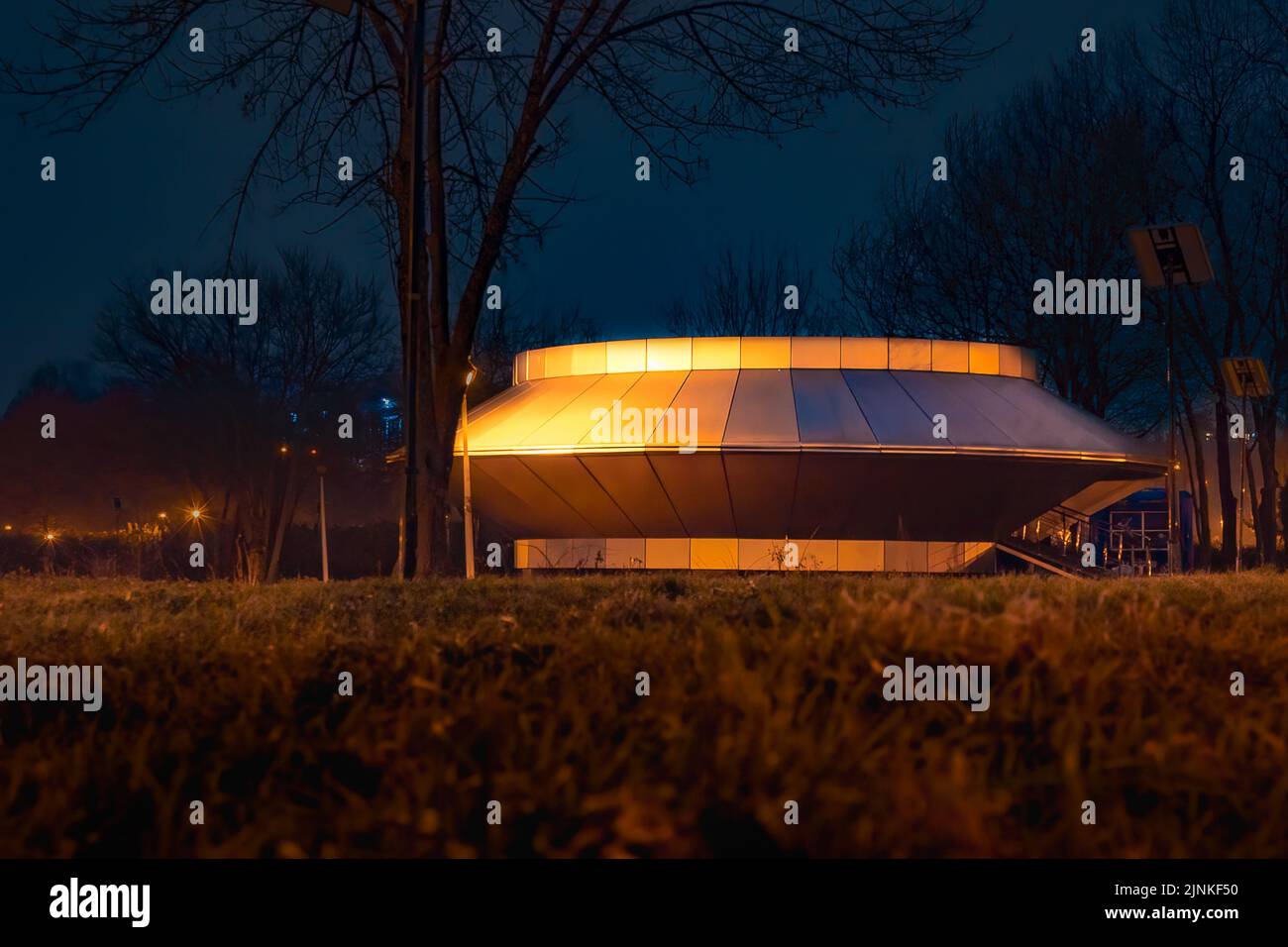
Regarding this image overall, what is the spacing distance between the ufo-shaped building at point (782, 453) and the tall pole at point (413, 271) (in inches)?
764

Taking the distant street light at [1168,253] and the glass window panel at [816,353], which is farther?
the glass window panel at [816,353]

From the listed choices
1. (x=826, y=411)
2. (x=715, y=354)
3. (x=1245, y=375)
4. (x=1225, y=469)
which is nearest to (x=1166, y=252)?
(x=1245, y=375)

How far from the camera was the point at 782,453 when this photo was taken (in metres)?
33.1

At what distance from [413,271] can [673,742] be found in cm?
956

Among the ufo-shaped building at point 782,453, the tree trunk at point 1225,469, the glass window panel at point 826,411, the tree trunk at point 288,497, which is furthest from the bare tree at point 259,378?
the tree trunk at point 1225,469

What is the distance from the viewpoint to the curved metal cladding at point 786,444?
3397cm

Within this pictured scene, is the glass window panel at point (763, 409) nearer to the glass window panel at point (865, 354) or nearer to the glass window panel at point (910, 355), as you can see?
the glass window panel at point (865, 354)

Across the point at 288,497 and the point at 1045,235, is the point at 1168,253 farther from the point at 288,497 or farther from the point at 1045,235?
the point at 288,497

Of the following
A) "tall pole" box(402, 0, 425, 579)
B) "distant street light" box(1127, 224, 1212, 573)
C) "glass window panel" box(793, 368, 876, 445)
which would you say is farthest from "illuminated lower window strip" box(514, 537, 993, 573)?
"tall pole" box(402, 0, 425, 579)

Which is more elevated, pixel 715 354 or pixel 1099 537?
pixel 715 354

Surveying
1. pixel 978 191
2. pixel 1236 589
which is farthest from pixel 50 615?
pixel 978 191

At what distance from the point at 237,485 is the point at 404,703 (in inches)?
1983

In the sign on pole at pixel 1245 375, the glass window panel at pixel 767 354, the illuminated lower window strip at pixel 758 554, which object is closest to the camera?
the sign on pole at pixel 1245 375
